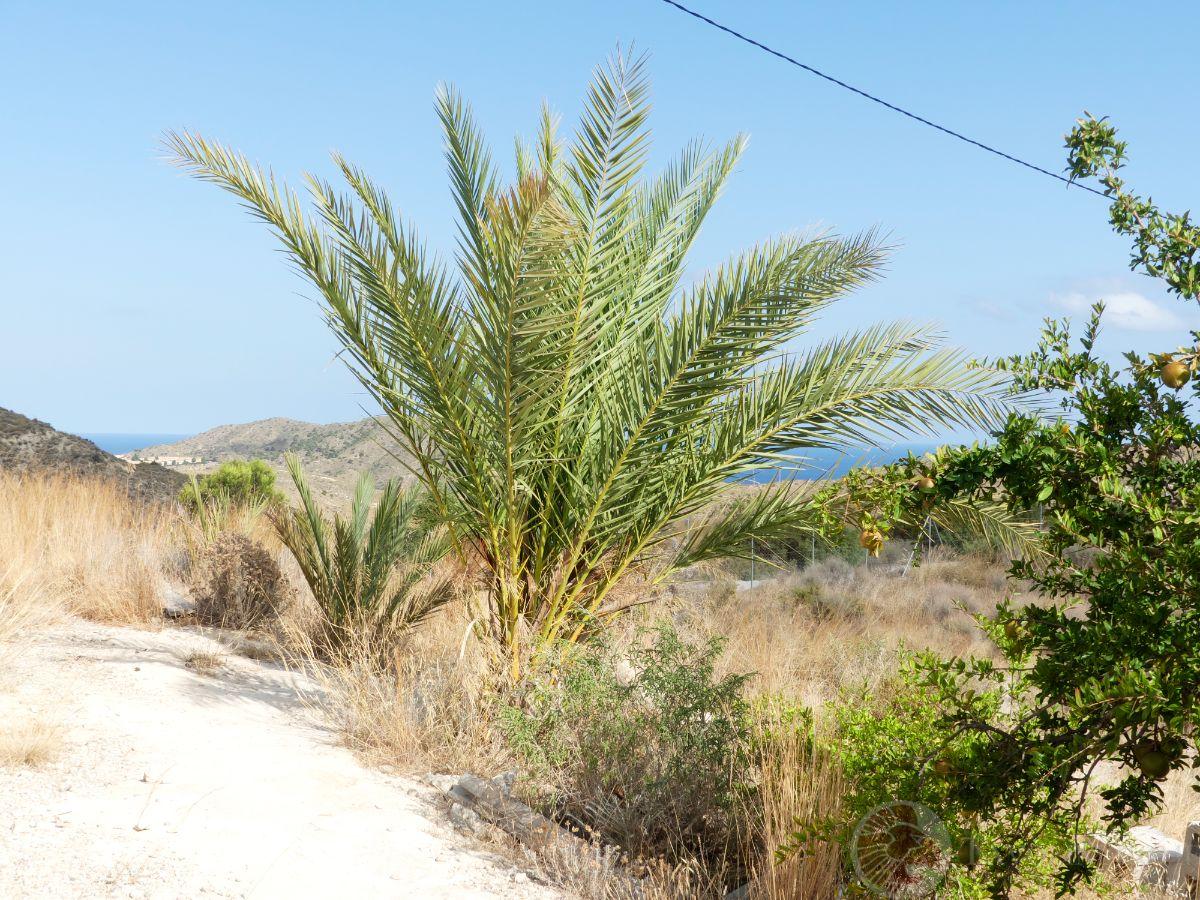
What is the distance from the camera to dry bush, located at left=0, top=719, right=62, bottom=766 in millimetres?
3781

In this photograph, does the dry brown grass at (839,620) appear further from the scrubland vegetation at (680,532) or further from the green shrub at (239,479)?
the green shrub at (239,479)

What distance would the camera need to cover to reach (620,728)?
171 inches

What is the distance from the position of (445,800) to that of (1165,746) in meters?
3.22

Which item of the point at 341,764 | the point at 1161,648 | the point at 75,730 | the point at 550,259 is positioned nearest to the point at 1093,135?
the point at 1161,648

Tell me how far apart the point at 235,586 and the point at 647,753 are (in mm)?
4537

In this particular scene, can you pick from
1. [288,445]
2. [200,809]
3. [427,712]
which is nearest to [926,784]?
[427,712]

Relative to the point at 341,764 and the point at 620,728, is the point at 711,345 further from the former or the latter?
the point at 341,764

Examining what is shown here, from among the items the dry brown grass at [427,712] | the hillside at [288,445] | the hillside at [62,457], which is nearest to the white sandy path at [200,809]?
the dry brown grass at [427,712]

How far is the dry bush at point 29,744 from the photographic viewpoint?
378 centimetres

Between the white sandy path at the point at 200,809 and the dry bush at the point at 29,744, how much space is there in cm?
6

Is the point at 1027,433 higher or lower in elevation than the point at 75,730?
higher
